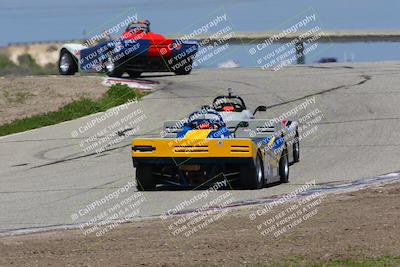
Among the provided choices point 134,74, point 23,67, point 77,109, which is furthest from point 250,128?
point 23,67

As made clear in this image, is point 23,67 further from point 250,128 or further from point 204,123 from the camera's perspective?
point 204,123

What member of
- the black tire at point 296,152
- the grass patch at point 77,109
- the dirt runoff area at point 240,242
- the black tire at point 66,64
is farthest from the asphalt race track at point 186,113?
the black tire at point 66,64

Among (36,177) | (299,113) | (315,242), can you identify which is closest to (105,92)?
(299,113)

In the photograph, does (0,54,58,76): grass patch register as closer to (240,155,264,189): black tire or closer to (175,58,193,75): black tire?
(175,58,193,75): black tire

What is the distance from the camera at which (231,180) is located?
1402 cm

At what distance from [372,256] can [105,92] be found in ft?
59.3

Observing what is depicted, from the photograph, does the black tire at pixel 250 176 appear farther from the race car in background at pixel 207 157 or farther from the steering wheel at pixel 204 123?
the steering wheel at pixel 204 123

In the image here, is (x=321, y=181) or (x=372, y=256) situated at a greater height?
(x=372, y=256)

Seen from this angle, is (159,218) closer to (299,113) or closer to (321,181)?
(321,181)

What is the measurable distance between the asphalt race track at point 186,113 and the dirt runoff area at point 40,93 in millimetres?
1932

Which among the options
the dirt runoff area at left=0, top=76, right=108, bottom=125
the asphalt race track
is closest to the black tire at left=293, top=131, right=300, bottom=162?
the asphalt race track

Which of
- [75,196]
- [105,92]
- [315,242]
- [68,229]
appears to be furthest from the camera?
[105,92]

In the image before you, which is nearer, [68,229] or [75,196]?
[68,229]

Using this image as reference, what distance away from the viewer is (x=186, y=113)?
23.1 m
